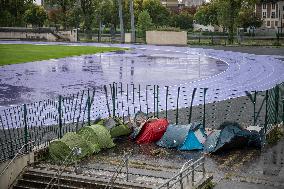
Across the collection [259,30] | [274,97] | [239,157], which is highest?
[259,30]

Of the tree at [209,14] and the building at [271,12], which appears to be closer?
the tree at [209,14]

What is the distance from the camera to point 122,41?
295 feet

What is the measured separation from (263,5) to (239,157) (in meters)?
105

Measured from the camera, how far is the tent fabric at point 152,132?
74.2ft

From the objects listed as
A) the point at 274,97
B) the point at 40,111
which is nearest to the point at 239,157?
the point at 274,97

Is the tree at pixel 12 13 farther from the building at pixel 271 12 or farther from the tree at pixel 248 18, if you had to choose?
the building at pixel 271 12

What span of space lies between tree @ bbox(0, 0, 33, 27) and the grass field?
88.3ft

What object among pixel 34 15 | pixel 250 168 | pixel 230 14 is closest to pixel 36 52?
pixel 230 14

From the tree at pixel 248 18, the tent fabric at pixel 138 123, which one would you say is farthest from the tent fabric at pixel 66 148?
the tree at pixel 248 18

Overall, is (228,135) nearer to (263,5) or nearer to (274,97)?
(274,97)

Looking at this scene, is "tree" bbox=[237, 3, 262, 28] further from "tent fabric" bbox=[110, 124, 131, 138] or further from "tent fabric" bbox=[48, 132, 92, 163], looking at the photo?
"tent fabric" bbox=[48, 132, 92, 163]

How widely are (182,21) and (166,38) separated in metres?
38.1

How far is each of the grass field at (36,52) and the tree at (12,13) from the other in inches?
1059

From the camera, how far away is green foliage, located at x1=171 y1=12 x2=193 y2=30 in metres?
120
